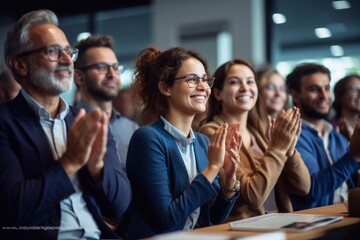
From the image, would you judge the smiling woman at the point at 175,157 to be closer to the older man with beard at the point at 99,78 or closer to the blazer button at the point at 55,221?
the blazer button at the point at 55,221

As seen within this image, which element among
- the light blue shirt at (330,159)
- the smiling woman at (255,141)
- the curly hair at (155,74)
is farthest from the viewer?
the light blue shirt at (330,159)

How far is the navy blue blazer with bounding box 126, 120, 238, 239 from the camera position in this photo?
2.53 m

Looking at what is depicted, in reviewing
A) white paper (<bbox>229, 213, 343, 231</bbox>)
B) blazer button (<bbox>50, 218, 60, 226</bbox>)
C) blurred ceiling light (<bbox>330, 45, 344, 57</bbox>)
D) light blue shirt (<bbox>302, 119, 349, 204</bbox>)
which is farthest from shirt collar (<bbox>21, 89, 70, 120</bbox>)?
blurred ceiling light (<bbox>330, 45, 344, 57</bbox>)

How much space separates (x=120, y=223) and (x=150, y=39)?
20.1 feet

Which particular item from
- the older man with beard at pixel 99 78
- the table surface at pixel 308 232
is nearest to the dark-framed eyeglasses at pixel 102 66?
the older man with beard at pixel 99 78

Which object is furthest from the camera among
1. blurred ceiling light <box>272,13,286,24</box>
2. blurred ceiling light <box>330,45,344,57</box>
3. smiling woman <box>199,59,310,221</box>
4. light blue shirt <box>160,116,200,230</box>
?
blurred ceiling light <box>272,13,286,24</box>

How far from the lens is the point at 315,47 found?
739 centimetres

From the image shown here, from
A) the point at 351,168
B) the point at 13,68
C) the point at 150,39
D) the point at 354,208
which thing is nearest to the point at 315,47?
the point at 150,39

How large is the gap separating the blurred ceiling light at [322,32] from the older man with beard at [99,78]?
13.4 feet

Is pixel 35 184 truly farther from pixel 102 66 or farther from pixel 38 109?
pixel 102 66

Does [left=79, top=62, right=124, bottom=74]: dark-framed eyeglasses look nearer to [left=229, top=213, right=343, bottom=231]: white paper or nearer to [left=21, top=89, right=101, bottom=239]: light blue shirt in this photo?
[left=21, top=89, right=101, bottom=239]: light blue shirt

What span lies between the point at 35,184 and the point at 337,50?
5.70m

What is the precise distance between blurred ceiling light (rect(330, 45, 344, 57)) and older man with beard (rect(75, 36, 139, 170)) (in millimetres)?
3930

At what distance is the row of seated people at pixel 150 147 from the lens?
83.4 inches
